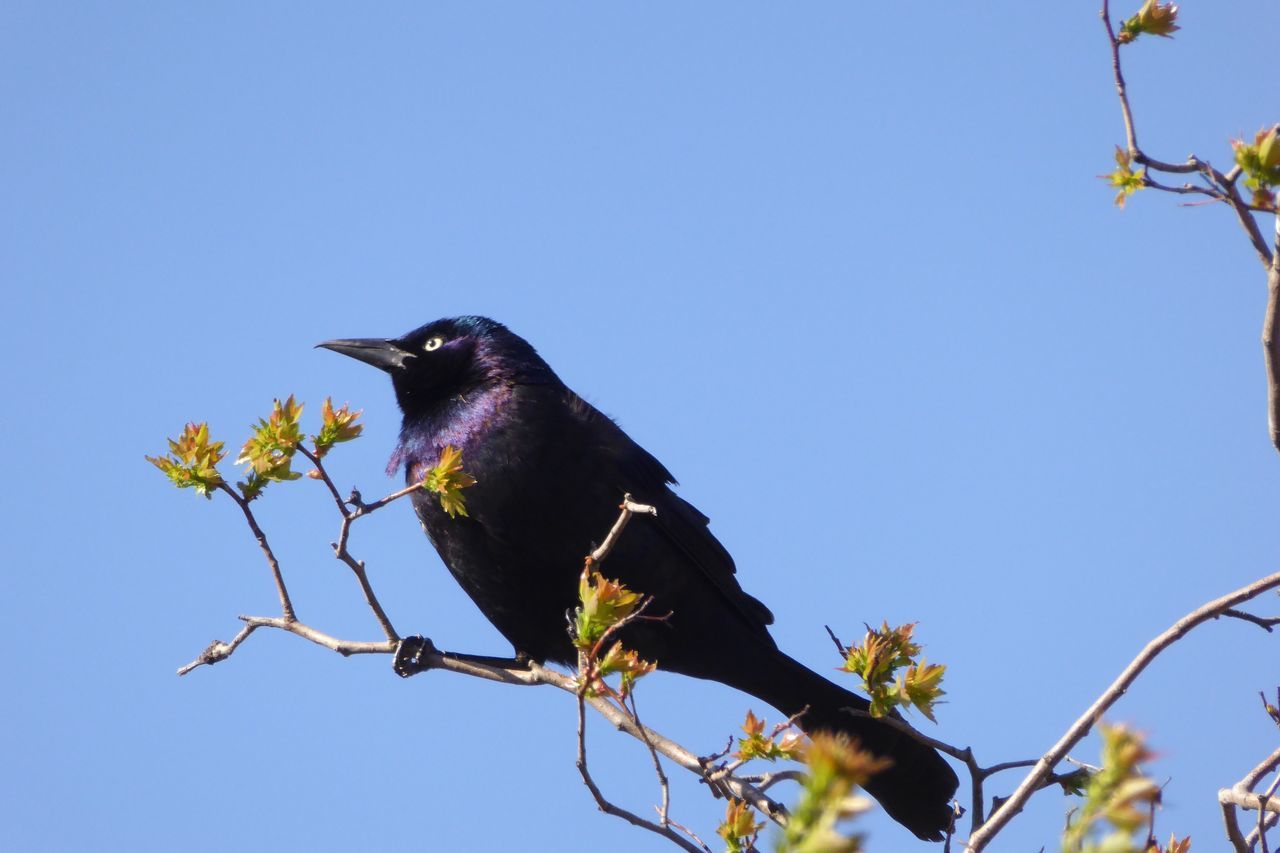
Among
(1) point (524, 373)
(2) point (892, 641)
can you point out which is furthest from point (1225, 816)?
(1) point (524, 373)

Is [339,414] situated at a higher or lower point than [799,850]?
higher

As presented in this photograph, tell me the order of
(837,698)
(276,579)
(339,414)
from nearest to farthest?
1. (339,414)
2. (276,579)
3. (837,698)

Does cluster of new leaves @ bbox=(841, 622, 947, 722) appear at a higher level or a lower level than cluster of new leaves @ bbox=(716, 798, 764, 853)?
higher

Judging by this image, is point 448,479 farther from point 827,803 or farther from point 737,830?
point 827,803

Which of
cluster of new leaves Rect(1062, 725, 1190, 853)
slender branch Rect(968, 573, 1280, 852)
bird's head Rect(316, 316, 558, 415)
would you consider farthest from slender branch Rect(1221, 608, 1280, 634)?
bird's head Rect(316, 316, 558, 415)

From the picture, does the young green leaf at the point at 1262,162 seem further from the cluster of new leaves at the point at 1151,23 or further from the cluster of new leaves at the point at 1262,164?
the cluster of new leaves at the point at 1151,23

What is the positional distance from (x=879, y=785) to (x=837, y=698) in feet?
1.41

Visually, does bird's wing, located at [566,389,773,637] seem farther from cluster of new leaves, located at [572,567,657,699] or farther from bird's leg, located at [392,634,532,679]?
cluster of new leaves, located at [572,567,657,699]

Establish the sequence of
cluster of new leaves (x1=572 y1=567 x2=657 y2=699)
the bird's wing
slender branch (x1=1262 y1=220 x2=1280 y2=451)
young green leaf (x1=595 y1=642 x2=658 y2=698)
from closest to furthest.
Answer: slender branch (x1=1262 y1=220 x2=1280 y2=451), cluster of new leaves (x1=572 y1=567 x2=657 y2=699), young green leaf (x1=595 y1=642 x2=658 y2=698), the bird's wing

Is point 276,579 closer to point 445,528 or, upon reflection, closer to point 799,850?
point 445,528

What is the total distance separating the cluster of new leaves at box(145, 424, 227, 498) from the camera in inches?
135

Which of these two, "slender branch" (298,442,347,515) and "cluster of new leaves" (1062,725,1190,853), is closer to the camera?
"cluster of new leaves" (1062,725,1190,853)

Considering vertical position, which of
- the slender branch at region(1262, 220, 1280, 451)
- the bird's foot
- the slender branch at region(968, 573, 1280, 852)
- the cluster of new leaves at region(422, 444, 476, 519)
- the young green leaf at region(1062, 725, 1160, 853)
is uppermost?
the bird's foot

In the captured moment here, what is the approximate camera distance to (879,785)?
16.3 ft
